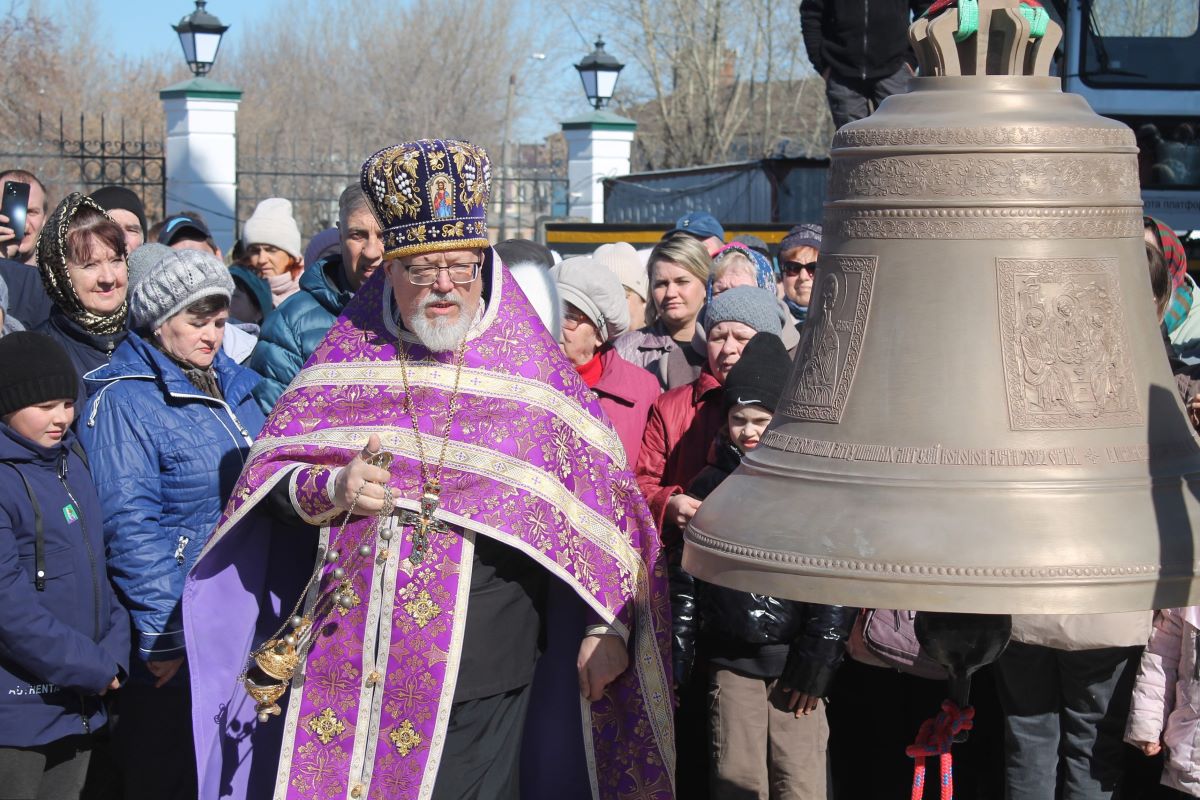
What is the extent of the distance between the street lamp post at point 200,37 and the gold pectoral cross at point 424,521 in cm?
1020

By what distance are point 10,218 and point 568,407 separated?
2.91 metres

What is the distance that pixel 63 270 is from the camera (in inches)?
171

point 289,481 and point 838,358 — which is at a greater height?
point 838,358

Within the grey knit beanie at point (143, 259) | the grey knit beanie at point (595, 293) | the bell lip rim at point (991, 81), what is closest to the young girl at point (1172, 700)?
the grey knit beanie at point (595, 293)

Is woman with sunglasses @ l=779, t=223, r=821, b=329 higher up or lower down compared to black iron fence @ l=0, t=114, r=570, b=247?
lower down

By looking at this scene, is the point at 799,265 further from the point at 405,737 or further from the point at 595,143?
the point at 595,143

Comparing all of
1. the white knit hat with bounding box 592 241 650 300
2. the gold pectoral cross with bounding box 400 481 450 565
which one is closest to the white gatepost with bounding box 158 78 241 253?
the white knit hat with bounding box 592 241 650 300

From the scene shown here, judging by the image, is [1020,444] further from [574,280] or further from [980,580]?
[574,280]

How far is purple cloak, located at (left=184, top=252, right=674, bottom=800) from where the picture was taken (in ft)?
11.3

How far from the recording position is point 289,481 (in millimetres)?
3428

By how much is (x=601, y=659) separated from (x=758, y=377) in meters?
0.94

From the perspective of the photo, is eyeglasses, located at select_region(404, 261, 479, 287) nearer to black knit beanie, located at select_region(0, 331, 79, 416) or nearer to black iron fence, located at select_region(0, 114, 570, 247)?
black knit beanie, located at select_region(0, 331, 79, 416)

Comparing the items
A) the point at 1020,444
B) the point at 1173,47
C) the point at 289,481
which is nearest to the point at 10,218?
the point at 289,481

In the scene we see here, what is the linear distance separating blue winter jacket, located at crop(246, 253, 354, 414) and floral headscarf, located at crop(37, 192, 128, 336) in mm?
446
